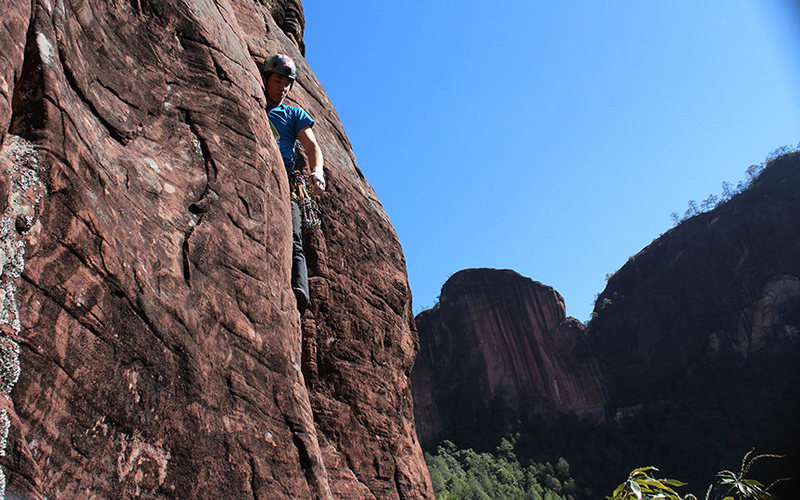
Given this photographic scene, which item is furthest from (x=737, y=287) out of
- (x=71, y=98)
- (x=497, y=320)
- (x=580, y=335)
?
(x=71, y=98)

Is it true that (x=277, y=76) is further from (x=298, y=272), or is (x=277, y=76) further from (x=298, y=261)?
(x=298, y=272)

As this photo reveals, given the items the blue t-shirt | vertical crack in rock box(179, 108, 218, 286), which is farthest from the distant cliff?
vertical crack in rock box(179, 108, 218, 286)

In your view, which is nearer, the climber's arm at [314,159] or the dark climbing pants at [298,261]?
the dark climbing pants at [298,261]

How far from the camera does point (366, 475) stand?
4945 mm

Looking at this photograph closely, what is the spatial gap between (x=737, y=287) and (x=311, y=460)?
60387mm

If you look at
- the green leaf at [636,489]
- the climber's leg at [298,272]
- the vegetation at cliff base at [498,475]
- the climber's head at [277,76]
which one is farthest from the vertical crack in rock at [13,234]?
the vegetation at cliff base at [498,475]

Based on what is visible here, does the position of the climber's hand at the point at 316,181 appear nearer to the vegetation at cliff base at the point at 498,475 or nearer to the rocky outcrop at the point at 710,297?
the vegetation at cliff base at the point at 498,475

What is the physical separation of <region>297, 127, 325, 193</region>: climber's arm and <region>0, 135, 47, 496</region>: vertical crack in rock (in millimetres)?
2668

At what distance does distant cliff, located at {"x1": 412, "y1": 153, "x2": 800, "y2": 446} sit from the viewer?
55219 millimetres

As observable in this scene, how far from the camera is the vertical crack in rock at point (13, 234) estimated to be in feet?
7.30

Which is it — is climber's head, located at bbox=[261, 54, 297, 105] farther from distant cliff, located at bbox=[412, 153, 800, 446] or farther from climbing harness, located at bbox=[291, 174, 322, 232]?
distant cliff, located at bbox=[412, 153, 800, 446]

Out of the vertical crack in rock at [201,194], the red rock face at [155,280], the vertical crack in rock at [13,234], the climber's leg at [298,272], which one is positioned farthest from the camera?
the climber's leg at [298,272]

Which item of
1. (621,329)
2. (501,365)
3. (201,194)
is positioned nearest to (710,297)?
(621,329)

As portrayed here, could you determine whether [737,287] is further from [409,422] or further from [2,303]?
[2,303]
